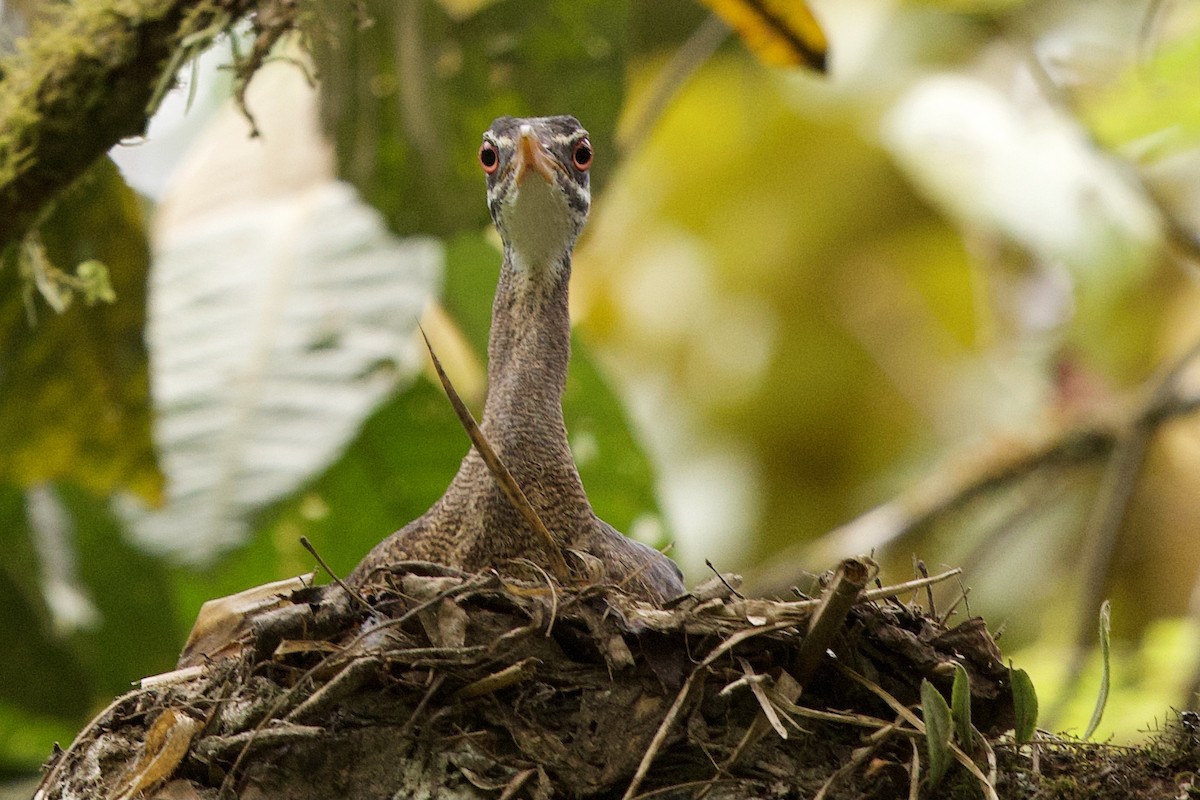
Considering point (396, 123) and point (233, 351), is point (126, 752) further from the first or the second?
point (396, 123)

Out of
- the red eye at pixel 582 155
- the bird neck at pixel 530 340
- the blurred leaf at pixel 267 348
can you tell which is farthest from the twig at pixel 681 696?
the blurred leaf at pixel 267 348

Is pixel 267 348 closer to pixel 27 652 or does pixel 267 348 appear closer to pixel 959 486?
pixel 27 652

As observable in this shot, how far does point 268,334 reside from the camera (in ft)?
14.3

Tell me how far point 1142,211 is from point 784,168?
2.68m

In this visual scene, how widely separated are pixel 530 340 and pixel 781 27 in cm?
102

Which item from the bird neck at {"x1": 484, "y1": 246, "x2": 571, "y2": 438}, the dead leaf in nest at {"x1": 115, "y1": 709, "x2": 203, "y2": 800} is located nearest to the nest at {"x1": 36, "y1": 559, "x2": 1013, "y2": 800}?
the dead leaf in nest at {"x1": 115, "y1": 709, "x2": 203, "y2": 800}

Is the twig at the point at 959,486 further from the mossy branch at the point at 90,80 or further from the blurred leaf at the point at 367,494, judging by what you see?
the mossy branch at the point at 90,80

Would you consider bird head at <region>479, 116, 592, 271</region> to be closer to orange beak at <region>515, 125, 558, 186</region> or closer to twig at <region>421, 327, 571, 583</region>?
orange beak at <region>515, 125, 558, 186</region>

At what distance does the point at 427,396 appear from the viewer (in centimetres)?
477

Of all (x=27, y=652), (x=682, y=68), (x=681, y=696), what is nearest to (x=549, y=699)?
(x=681, y=696)

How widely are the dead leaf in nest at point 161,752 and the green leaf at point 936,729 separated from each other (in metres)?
1.22

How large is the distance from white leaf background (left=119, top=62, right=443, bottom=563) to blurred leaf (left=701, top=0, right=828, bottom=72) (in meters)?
1.39

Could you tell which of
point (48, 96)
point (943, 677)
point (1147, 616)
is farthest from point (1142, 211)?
point (48, 96)

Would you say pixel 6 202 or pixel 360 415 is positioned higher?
pixel 6 202
